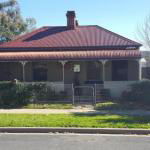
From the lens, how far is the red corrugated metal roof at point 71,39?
25.5m

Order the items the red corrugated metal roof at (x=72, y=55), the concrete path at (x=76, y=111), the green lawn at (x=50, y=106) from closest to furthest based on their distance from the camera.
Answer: the concrete path at (x=76, y=111)
the green lawn at (x=50, y=106)
the red corrugated metal roof at (x=72, y=55)

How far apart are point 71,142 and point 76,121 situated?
2910 mm

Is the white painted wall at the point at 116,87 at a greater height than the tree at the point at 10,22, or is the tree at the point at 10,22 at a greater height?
the tree at the point at 10,22

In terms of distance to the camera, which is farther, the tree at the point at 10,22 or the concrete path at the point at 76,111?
the tree at the point at 10,22

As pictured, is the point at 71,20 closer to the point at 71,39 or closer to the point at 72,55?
the point at 71,39

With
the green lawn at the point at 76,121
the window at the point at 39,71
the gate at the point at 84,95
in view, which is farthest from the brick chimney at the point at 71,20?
the green lawn at the point at 76,121

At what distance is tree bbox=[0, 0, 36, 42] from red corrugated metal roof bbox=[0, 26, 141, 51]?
11.7 metres

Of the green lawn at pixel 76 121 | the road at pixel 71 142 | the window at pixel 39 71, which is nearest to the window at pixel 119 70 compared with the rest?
the window at pixel 39 71

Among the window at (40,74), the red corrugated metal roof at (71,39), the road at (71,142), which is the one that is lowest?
the road at (71,142)

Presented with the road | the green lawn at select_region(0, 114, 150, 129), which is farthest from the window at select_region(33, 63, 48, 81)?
the road

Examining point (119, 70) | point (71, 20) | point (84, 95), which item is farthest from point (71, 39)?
point (84, 95)

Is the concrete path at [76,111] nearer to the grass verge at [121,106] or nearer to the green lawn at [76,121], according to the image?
the grass verge at [121,106]

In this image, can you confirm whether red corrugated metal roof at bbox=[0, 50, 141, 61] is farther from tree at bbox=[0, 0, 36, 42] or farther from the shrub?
tree at bbox=[0, 0, 36, 42]

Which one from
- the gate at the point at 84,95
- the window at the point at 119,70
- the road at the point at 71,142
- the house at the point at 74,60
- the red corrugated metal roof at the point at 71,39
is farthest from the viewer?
the red corrugated metal roof at the point at 71,39
